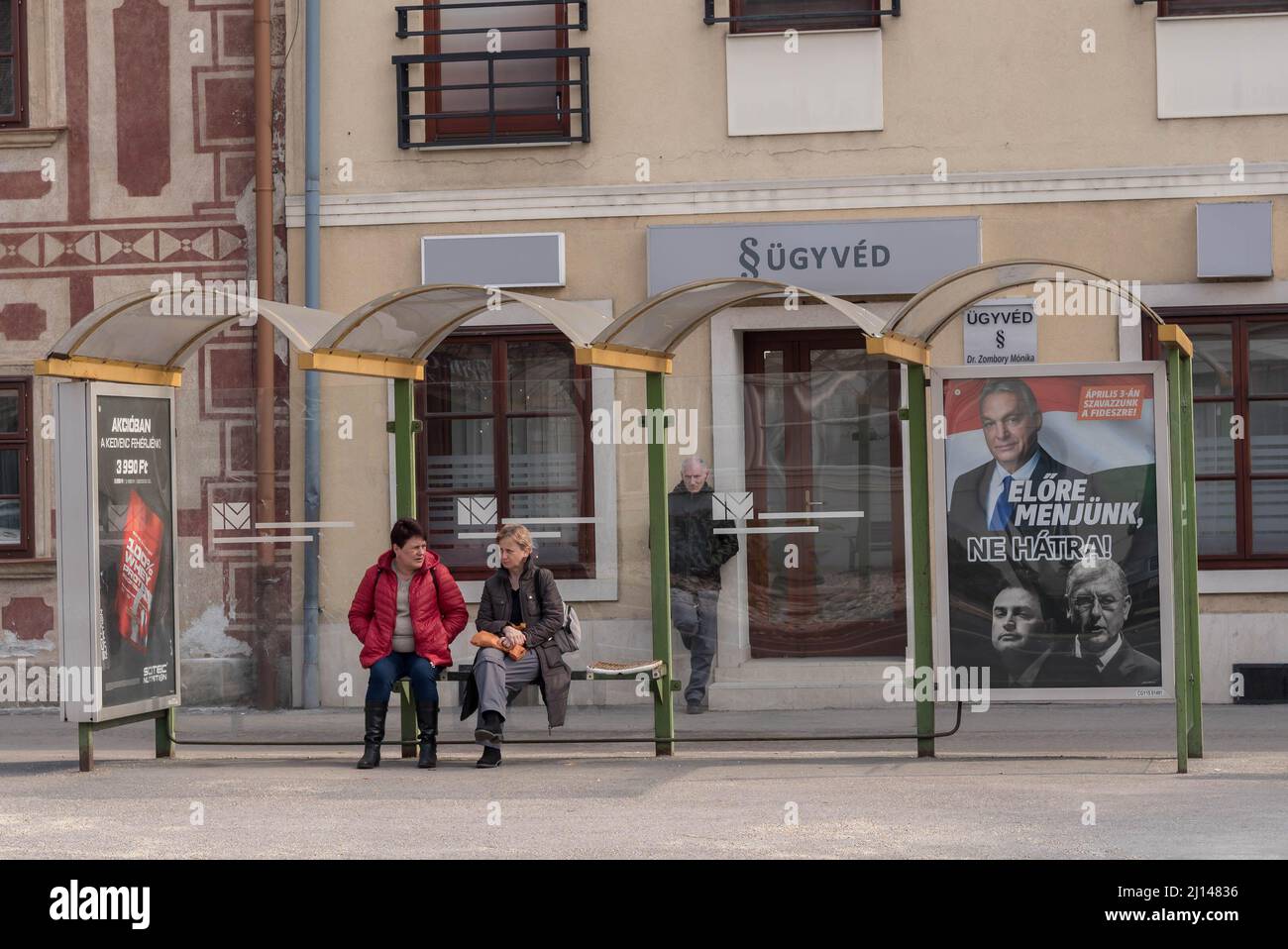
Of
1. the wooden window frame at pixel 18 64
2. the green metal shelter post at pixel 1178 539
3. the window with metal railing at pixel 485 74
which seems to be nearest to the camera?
the green metal shelter post at pixel 1178 539

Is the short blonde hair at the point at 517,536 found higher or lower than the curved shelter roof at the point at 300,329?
lower

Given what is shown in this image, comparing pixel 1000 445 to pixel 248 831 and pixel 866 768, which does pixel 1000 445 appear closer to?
pixel 866 768

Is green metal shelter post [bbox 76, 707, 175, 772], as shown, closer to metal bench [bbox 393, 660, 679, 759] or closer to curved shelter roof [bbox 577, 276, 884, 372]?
metal bench [bbox 393, 660, 679, 759]

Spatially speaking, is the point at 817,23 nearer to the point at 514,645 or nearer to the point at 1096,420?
the point at 1096,420

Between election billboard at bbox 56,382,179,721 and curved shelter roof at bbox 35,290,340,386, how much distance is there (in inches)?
5.2

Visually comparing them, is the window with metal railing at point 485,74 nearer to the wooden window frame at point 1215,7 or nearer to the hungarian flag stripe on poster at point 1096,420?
the wooden window frame at point 1215,7

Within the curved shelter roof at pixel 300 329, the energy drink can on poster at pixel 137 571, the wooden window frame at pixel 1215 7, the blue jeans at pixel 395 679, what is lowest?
the blue jeans at pixel 395 679

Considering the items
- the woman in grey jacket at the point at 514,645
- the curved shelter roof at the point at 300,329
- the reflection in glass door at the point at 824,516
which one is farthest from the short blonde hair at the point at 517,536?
the reflection in glass door at the point at 824,516

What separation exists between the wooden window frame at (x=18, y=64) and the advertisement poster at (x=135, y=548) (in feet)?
14.3

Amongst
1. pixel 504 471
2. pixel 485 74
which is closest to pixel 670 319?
pixel 504 471

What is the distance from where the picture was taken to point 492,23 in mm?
14086

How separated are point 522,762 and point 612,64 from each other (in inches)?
218

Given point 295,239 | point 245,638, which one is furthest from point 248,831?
point 295,239

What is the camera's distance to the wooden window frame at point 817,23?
1365cm
